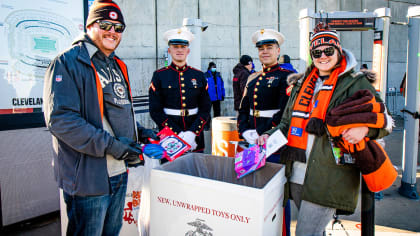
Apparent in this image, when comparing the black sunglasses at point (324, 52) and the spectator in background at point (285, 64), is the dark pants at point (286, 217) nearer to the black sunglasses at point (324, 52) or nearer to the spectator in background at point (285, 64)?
the black sunglasses at point (324, 52)

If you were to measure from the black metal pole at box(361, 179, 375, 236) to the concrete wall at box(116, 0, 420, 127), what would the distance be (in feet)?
20.4

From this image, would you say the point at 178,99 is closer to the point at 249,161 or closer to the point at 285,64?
the point at 249,161

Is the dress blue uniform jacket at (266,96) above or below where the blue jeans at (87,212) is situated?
above

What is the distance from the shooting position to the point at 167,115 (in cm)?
279

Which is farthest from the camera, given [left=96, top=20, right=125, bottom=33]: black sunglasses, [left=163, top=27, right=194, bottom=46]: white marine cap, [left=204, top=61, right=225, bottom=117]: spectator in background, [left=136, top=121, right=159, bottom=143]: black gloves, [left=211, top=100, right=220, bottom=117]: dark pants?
[left=211, top=100, right=220, bottom=117]: dark pants

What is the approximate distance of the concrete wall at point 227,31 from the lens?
745cm

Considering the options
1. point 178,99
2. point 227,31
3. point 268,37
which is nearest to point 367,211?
point 268,37

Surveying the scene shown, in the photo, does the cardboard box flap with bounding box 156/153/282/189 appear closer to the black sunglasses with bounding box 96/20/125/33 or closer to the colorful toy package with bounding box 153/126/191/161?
the colorful toy package with bounding box 153/126/191/161

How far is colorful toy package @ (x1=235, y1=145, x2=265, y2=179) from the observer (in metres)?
1.47

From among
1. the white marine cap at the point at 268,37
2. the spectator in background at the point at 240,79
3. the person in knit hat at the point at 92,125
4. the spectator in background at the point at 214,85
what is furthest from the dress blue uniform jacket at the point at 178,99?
the spectator in background at the point at 214,85

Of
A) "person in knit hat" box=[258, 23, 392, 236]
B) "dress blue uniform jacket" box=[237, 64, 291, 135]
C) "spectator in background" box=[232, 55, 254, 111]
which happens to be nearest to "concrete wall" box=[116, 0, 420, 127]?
"spectator in background" box=[232, 55, 254, 111]

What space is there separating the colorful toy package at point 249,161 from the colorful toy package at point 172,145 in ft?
1.00

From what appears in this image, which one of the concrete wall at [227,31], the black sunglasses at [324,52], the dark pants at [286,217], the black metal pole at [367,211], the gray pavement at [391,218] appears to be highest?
the concrete wall at [227,31]

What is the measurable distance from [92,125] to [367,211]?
5.38 ft
